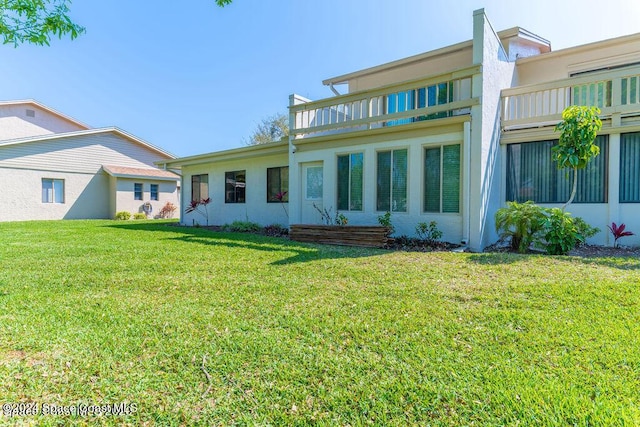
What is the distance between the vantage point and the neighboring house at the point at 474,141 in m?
7.50

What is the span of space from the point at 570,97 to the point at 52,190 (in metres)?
24.0

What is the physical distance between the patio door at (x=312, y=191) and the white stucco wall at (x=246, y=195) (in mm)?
1739

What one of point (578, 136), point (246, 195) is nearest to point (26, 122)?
point (246, 195)

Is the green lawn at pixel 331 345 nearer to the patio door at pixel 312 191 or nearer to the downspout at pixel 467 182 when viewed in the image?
the downspout at pixel 467 182

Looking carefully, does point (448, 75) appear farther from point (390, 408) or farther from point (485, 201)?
point (390, 408)

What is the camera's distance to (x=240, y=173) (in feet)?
45.2

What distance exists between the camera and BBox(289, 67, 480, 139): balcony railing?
8039 mm

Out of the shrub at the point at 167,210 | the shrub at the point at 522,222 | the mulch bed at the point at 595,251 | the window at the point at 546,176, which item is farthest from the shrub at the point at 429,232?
the shrub at the point at 167,210

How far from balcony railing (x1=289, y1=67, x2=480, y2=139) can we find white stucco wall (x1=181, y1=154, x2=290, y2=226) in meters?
2.20

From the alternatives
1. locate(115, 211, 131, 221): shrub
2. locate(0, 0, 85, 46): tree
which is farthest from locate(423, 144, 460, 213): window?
locate(115, 211, 131, 221): shrub

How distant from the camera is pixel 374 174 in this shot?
9.02 meters

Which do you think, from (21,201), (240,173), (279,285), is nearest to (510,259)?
(279,285)

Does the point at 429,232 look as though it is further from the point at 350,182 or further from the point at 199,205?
the point at 199,205

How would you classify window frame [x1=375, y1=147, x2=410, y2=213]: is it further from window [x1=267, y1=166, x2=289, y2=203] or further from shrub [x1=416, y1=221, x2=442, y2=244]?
window [x1=267, y1=166, x2=289, y2=203]
